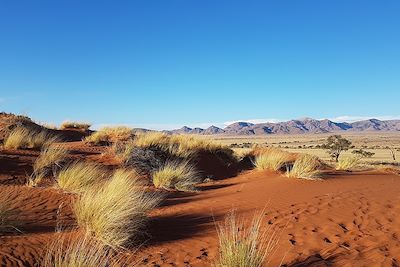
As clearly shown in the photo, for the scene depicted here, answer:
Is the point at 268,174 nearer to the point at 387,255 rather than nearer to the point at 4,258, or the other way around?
the point at 387,255

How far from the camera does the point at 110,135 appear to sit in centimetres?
2459

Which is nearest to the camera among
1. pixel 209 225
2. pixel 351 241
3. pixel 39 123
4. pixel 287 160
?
pixel 351 241

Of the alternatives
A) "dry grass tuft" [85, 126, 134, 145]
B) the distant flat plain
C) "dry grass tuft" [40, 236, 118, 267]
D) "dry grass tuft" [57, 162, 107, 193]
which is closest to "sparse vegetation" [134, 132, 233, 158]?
the distant flat plain

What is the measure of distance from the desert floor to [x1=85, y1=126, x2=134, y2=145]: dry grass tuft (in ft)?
30.1

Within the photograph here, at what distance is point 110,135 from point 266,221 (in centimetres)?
1750

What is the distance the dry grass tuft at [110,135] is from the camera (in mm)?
22580

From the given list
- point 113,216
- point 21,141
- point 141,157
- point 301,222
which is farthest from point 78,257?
point 21,141

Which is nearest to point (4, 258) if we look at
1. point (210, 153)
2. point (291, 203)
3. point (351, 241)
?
point (351, 241)

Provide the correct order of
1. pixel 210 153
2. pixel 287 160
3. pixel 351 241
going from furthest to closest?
pixel 210 153 < pixel 287 160 < pixel 351 241

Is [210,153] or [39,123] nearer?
[210,153]

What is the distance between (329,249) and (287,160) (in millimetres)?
12684

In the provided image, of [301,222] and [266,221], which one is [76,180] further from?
[301,222]

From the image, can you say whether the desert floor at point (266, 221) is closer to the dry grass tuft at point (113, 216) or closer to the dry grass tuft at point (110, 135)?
the dry grass tuft at point (113, 216)

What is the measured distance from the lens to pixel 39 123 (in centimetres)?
2639
